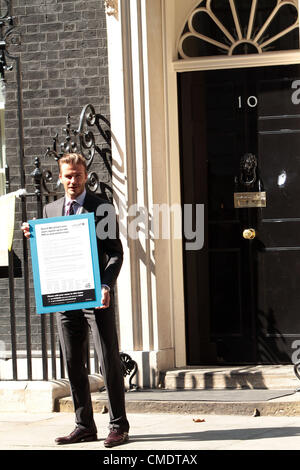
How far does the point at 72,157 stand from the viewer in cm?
732

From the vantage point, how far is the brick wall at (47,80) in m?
9.84

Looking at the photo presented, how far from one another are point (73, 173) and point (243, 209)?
8.70 ft

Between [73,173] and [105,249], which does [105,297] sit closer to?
[105,249]

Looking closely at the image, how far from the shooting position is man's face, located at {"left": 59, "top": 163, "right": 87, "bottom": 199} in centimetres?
732

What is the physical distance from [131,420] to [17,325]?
2.19 m

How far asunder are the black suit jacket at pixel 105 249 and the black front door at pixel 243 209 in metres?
2.39

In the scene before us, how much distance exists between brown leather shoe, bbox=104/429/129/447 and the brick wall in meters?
2.99

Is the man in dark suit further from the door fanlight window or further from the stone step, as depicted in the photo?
the door fanlight window

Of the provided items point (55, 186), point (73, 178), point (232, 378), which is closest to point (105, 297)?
point (73, 178)

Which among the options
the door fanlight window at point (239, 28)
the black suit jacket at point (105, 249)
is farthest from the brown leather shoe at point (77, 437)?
the door fanlight window at point (239, 28)

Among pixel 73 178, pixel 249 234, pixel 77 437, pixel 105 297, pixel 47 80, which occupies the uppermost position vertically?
pixel 47 80

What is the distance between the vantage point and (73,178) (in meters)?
7.34
